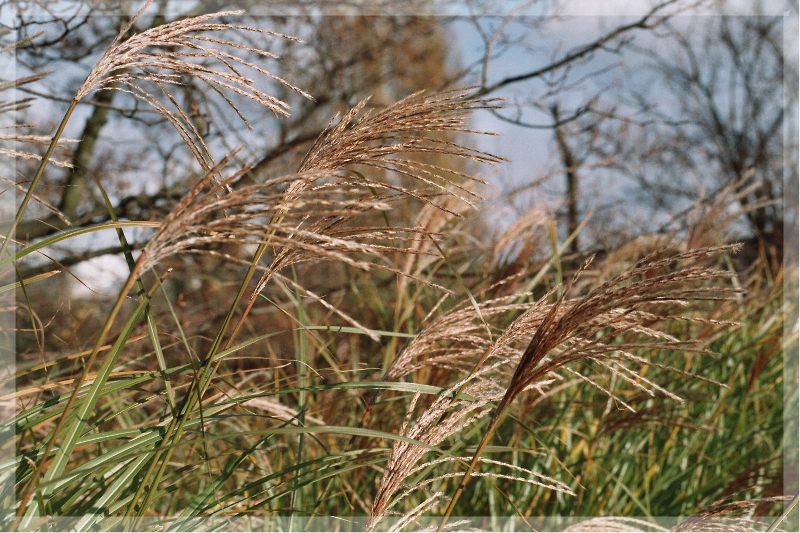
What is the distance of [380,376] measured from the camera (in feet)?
6.23

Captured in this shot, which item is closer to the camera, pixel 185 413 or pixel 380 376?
pixel 185 413

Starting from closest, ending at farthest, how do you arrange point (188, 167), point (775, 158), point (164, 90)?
point (164, 90) → point (188, 167) → point (775, 158)

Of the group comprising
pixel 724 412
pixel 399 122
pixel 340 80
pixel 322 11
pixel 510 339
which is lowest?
pixel 724 412

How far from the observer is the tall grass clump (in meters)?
1.15

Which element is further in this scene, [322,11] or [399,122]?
[322,11]

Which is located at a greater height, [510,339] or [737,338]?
[510,339]

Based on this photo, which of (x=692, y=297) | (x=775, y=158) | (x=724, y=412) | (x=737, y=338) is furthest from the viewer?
(x=775, y=158)

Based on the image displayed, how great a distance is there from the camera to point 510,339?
1.33 m

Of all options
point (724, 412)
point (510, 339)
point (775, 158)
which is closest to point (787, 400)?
point (724, 412)

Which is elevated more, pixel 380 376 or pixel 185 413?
pixel 185 413

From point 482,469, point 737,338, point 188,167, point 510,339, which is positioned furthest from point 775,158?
point 510,339

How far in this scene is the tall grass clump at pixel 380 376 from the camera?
3.78 feet

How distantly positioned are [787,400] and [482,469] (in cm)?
165

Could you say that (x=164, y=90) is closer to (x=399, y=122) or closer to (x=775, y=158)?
(x=399, y=122)
